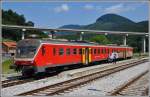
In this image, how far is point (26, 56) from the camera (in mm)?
23219

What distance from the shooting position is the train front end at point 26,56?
22875 mm

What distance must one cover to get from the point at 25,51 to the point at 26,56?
17.3 inches

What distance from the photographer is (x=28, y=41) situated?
23859 mm

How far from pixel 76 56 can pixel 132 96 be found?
15.4 metres

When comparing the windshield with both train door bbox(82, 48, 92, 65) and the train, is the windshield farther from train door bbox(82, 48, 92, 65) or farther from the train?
train door bbox(82, 48, 92, 65)

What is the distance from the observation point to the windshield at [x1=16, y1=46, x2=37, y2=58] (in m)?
23.2

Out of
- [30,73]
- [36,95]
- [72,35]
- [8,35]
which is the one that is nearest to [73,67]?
[30,73]

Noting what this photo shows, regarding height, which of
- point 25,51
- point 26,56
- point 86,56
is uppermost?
point 25,51

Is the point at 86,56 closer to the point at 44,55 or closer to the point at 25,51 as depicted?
the point at 44,55

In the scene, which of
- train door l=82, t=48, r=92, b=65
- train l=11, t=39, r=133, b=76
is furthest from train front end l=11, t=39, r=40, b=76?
train door l=82, t=48, r=92, b=65

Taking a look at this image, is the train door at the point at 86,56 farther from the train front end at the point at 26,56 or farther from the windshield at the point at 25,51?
the windshield at the point at 25,51

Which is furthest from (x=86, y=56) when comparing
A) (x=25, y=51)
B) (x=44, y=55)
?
(x=25, y=51)

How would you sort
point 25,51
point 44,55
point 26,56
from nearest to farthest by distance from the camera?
point 26,56
point 25,51
point 44,55

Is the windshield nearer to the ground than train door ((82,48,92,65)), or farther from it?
farther from it
